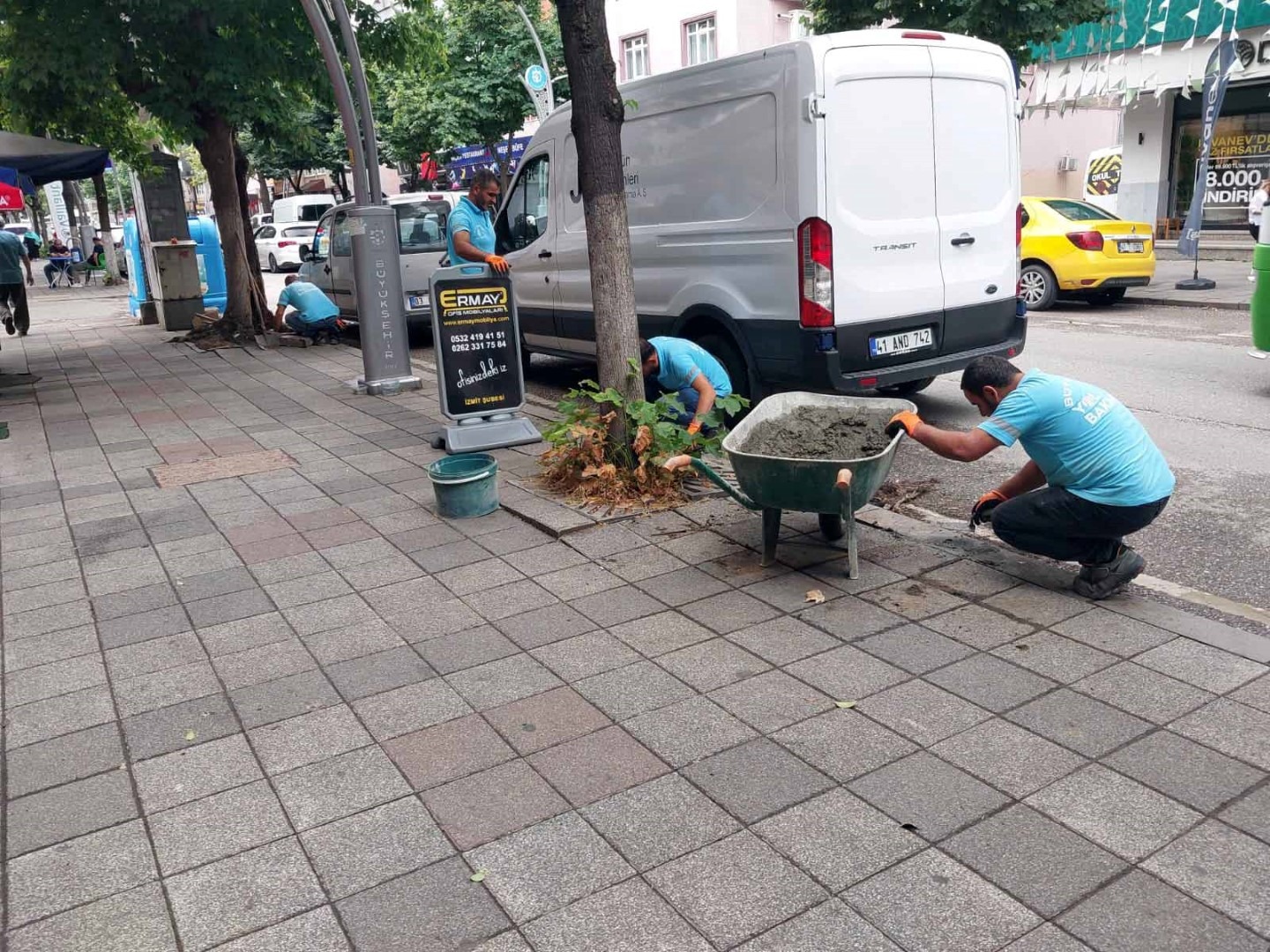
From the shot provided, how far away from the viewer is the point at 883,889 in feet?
8.76

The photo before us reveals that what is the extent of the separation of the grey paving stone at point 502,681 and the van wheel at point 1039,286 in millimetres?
12439

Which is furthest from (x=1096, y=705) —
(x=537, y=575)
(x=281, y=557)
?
(x=281, y=557)

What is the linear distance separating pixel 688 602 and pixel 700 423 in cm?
167

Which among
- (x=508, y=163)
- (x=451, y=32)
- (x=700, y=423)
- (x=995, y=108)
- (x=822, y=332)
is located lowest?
(x=700, y=423)

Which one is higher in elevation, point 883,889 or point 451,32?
point 451,32

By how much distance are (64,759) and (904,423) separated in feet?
11.6

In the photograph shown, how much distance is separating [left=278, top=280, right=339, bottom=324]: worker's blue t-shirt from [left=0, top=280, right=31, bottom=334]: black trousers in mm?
4464

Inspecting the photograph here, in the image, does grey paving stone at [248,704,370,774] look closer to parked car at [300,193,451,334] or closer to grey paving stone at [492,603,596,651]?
grey paving stone at [492,603,596,651]

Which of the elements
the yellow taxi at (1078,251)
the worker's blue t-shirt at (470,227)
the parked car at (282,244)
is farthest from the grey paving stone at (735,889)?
the parked car at (282,244)

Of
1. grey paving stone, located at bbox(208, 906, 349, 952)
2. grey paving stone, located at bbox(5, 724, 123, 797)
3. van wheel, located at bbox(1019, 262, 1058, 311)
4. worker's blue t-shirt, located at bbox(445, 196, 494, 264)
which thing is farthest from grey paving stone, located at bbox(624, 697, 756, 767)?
van wheel, located at bbox(1019, 262, 1058, 311)

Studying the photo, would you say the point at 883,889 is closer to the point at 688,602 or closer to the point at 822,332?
the point at 688,602

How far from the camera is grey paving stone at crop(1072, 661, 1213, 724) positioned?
3.50 m

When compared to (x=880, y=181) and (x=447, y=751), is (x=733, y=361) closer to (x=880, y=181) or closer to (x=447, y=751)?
(x=880, y=181)

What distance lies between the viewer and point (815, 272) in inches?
256
